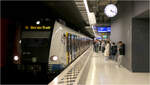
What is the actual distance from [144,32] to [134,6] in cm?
131

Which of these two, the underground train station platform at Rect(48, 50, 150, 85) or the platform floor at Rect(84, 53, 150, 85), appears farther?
the platform floor at Rect(84, 53, 150, 85)

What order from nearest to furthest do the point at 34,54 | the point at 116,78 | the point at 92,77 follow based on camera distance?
the point at 34,54 < the point at 116,78 < the point at 92,77

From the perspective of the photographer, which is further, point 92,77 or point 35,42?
point 92,77

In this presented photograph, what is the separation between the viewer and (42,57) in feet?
19.8

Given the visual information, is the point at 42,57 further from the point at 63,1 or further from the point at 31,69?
the point at 63,1

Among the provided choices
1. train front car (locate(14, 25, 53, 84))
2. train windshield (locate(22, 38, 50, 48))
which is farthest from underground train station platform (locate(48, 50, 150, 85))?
train windshield (locate(22, 38, 50, 48))

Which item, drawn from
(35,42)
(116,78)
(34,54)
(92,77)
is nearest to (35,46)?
(35,42)

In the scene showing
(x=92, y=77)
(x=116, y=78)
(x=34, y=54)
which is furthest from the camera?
(x=92, y=77)

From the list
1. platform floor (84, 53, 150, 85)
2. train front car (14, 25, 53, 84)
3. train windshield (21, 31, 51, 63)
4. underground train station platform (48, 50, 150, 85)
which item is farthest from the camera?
platform floor (84, 53, 150, 85)

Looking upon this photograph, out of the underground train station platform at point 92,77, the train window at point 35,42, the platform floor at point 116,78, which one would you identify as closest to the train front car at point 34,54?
the train window at point 35,42

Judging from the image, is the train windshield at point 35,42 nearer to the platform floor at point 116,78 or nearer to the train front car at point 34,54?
the train front car at point 34,54

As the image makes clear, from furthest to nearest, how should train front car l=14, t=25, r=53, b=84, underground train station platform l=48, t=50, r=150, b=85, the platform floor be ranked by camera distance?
the platform floor
train front car l=14, t=25, r=53, b=84
underground train station platform l=48, t=50, r=150, b=85

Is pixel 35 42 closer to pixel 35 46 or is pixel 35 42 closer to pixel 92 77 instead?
pixel 35 46

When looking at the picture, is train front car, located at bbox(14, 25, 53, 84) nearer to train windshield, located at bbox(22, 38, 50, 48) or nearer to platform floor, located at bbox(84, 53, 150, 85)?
train windshield, located at bbox(22, 38, 50, 48)
